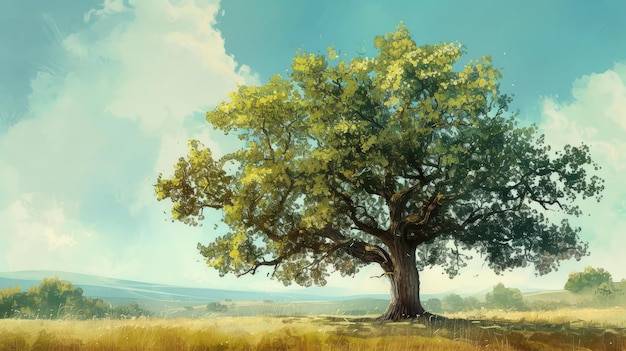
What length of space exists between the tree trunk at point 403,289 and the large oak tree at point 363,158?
6cm

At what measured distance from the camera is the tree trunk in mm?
28719

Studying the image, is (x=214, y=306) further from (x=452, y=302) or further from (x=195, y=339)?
(x=452, y=302)

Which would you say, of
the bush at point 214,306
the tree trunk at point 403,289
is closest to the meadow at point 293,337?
the tree trunk at point 403,289

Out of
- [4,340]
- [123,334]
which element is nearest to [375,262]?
[123,334]

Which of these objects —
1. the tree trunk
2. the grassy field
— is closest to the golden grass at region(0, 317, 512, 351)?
the grassy field

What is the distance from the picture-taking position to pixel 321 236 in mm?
28625

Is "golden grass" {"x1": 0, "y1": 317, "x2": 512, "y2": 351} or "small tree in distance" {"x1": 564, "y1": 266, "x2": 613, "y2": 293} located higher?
"small tree in distance" {"x1": 564, "y1": 266, "x2": 613, "y2": 293}

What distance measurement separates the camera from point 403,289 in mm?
28906

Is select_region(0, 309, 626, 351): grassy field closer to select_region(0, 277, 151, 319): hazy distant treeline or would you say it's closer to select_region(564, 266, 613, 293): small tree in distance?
select_region(0, 277, 151, 319): hazy distant treeline

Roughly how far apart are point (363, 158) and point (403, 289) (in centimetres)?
699

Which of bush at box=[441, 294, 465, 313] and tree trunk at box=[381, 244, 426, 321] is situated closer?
tree trunk at box=[381, 244, 426, 321]

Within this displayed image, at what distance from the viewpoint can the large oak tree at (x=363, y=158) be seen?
81.4ft

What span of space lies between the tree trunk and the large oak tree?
6cm

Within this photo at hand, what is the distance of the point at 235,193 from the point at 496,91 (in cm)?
1113
